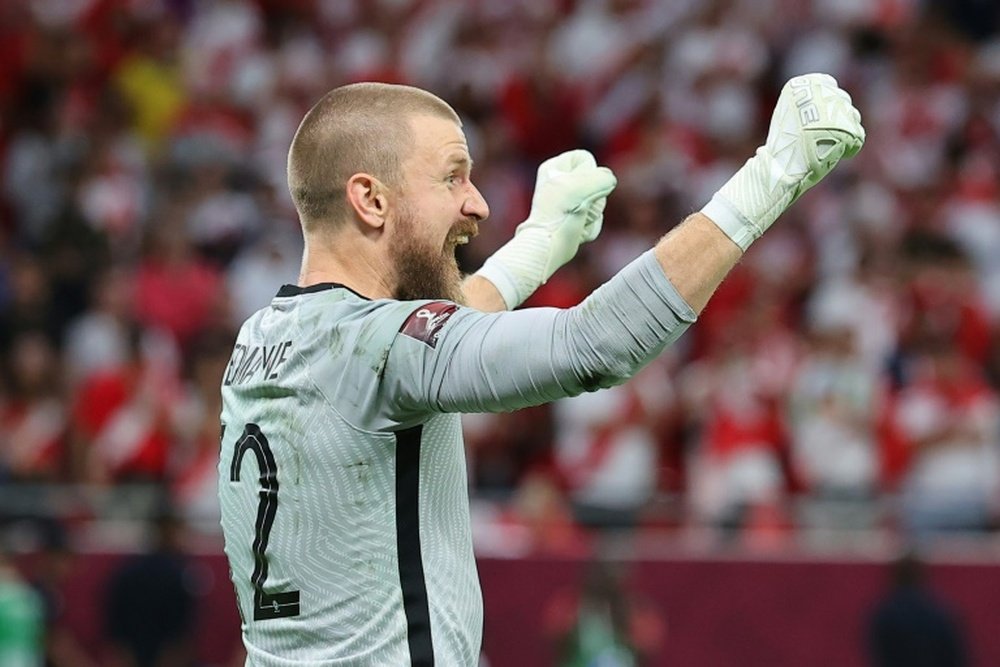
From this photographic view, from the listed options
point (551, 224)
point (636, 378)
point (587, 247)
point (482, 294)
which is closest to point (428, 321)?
point (482, 294)

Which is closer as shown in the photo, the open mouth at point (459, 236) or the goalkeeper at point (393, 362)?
the goalkeeper at point (393, 362)

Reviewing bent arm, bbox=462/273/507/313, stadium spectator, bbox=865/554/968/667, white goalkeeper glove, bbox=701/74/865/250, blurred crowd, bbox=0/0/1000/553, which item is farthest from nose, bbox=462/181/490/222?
blurred crowd, bbox=0/0/1000/553

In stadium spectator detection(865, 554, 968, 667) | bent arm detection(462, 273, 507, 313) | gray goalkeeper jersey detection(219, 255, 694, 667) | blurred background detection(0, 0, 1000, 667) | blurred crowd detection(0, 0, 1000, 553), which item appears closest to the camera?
gray goalkeeper jersey detection(219, 255, 694, 667)

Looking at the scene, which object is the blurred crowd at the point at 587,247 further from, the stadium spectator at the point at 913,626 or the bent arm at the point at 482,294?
the bent arm at the point at 482,294

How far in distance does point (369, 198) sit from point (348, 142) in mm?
104

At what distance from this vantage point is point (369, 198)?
3135mm

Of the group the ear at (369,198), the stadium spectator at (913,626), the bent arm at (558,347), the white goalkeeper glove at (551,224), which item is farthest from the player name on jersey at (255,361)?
the stadium spectator at (913,626)

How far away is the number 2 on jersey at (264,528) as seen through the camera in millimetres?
3135

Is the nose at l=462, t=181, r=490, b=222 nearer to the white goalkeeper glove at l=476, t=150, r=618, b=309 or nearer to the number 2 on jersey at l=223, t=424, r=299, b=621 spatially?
the number 2 on jersey at l=223, t=424, r=299, b=621

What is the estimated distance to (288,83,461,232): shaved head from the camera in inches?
123

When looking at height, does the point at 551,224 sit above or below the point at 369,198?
above

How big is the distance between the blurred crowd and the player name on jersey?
6.87m

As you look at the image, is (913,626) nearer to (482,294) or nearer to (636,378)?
(636,378)

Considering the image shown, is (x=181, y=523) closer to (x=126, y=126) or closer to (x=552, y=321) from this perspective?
(x=126, y=126)
